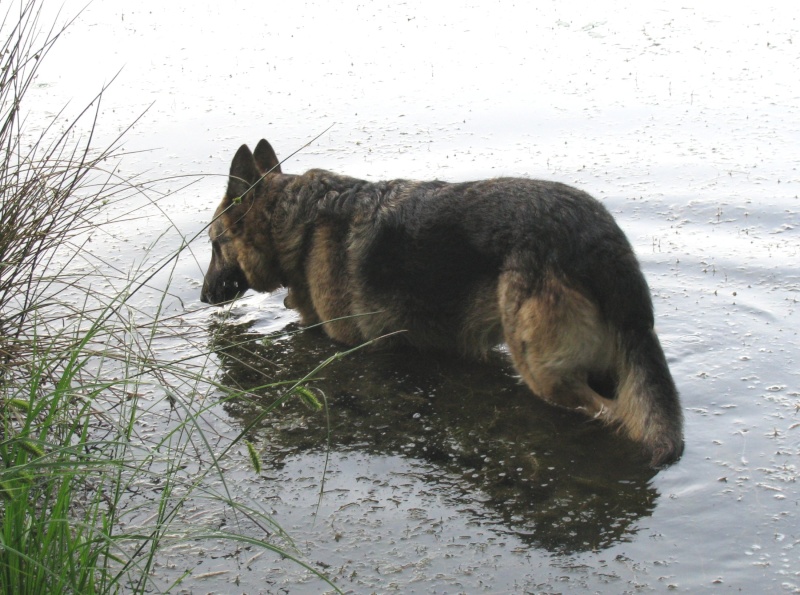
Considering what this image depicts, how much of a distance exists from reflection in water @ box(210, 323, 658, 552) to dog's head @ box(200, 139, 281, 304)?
592mm

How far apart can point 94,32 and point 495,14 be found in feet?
19.5

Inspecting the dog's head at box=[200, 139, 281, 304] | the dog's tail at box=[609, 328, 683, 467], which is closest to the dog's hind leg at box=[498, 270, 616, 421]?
the dog's tail at box=[609, 328, 683, 467]

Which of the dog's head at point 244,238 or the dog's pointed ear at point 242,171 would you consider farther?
the dog's head at point 244,238

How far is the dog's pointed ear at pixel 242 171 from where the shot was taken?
22.0 ft

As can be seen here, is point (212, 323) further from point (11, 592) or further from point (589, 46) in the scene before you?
point (589, 46)

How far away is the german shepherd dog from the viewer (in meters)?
5.21

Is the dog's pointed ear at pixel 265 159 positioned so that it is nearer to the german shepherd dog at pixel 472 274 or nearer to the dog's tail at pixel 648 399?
the german shepherd dog at pixel 472 274

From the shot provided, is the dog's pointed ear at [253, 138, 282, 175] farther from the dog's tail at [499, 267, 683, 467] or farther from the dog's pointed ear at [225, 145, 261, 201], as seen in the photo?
the dog's tail at [499, 267, 683, 467]

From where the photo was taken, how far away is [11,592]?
3191 mm

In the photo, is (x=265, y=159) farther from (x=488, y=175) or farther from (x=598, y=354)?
(x=598, y=354)

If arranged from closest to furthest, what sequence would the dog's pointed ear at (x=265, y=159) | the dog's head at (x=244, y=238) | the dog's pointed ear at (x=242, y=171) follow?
the dog's pointed ear at (x=242, y=171), the dog's head at (x=244, y=238), the dog's pointed ear at (x=265, y=159)

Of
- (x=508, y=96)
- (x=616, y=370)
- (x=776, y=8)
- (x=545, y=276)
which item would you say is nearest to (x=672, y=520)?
(x=616, y=370)

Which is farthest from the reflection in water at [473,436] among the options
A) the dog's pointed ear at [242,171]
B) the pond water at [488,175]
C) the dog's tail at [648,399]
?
the dog's pointed ear at [242,171]

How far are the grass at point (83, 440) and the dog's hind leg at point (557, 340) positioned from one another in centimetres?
161
